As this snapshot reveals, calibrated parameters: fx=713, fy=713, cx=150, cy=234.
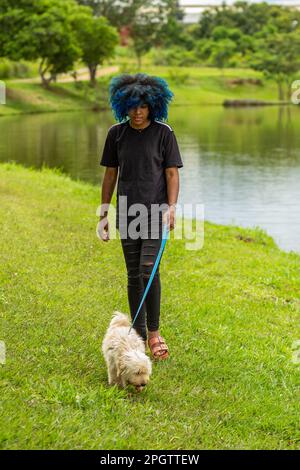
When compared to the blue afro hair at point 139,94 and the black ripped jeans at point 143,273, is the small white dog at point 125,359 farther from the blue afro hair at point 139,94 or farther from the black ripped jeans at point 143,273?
the blue afro hair at point 139,94

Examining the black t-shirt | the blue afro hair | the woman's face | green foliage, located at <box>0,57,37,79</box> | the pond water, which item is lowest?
the pond water

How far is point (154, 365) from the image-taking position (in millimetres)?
5484

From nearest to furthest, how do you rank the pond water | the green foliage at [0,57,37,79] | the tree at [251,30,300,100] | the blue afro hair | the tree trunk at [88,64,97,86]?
the blue afro hair
the pond water
the green foliage at [0,57,37,79]
the tree trunk at [88,64,97,86]
the tree at [251,30,300,100]

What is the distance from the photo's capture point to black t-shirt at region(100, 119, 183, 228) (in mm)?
5430

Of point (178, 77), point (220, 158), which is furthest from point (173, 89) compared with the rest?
point (220, 158)

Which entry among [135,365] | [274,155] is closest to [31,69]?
[274,155]

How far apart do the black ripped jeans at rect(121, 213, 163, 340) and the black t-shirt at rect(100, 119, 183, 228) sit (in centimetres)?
20

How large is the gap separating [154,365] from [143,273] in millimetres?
714

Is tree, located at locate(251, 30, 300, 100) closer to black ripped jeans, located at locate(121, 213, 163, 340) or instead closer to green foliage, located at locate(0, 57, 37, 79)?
green foliage, located at locate(0, 57, 37, 79)

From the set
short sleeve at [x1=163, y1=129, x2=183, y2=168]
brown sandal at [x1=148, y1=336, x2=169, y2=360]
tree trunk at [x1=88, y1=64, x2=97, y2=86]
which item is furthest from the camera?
tree trunk at [x1=88, y1=64, x2=97, y2=86]

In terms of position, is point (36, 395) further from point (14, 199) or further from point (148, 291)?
point (14, 199)

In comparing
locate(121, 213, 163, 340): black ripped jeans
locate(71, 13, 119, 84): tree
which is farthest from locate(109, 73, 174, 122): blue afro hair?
locate(71, 13, 119, 84): tree

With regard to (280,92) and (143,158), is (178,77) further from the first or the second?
(143,158)
